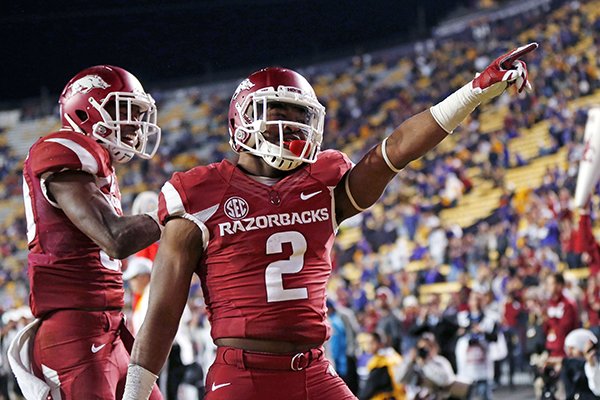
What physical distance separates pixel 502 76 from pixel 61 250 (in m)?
1.81

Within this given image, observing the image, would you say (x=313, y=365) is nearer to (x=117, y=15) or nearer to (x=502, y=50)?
(x=502, y=50)

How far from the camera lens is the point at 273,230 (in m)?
3.12

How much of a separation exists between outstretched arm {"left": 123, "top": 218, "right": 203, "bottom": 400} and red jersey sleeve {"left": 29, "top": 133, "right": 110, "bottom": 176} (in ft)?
2.37

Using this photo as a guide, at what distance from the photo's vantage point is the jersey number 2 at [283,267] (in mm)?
3111

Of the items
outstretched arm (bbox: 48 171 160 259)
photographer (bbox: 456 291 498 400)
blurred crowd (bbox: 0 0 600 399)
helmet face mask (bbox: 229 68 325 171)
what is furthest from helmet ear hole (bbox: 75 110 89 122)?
photographer (bbox: 456 291 498 400)

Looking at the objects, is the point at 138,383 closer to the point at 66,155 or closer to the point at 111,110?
the point at 66,155

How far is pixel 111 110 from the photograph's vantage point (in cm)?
403

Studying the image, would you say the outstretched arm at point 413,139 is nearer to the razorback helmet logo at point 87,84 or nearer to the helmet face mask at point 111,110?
the helmet face mask at point 111,110

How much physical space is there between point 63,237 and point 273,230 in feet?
3.48

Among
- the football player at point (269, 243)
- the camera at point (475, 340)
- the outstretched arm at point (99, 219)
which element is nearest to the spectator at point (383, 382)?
the camera at point (475, 340)

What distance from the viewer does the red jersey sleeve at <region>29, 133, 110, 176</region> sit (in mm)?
3709

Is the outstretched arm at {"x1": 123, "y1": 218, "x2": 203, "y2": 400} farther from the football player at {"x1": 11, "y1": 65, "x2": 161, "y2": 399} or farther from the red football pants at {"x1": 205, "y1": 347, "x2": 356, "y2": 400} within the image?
the football player at {"x1": 11, "y1": 65, "x2": 161, "y2": 399}

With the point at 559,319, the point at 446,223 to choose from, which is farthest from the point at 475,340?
the point at 446,223

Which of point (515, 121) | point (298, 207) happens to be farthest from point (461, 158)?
point (298, 207)
